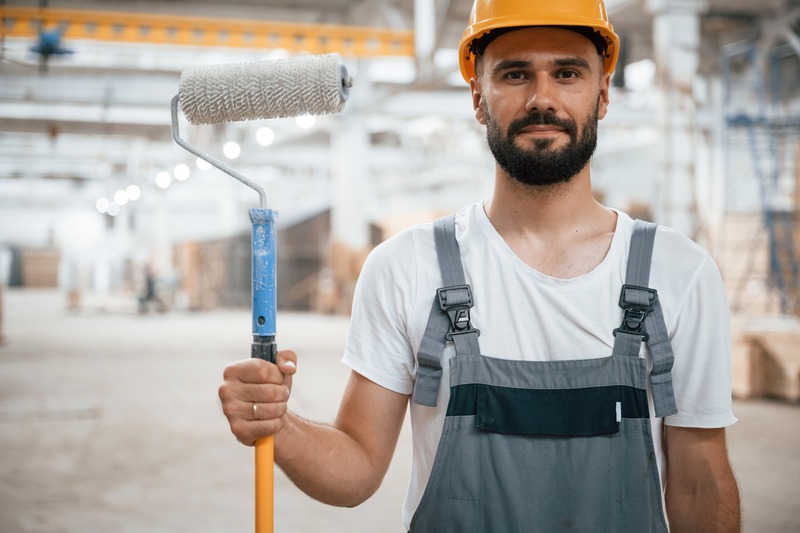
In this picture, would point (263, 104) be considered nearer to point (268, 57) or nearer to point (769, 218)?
point (769, 218)

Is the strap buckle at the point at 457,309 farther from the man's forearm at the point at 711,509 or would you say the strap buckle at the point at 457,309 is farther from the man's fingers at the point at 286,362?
the man's forearm at the point at 711,509

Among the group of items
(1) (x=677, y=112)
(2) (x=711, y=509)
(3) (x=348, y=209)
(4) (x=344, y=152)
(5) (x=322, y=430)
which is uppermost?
(4) (x=344, y=152)

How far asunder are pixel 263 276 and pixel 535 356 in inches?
22.2

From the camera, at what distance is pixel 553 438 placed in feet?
4.82

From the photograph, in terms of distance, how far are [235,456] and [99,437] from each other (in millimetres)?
1257

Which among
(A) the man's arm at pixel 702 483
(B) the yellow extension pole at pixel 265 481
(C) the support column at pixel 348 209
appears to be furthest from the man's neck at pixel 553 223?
(C) the support column at pixel 348 209

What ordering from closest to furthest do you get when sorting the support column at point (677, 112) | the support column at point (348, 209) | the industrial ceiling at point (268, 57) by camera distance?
the support column at point (677, 112) < the industrial ceiling at point (268, 57) < the support column at point (348, 209)

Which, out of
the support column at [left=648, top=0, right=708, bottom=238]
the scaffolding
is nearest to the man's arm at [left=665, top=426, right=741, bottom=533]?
the scaffolding

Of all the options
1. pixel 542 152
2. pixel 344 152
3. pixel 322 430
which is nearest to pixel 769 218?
pixel 542 152

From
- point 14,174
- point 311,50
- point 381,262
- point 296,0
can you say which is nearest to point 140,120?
point 296,0

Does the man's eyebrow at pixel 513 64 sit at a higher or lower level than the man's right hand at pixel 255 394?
higher

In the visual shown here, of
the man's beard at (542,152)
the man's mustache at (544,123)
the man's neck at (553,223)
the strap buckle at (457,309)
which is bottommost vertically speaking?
the strap buckle at (457,309)

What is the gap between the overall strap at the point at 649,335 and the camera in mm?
1481

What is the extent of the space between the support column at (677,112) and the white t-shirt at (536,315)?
25.6 feet
